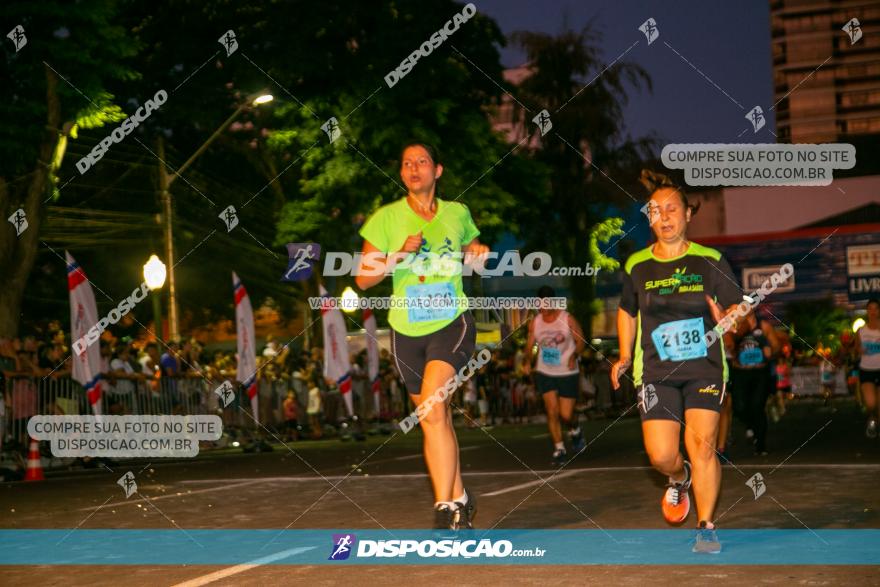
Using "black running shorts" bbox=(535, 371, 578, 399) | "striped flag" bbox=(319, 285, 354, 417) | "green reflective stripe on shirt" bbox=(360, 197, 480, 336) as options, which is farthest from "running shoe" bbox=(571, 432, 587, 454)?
"striped flag" bbox=(319, 285, 354, 417)

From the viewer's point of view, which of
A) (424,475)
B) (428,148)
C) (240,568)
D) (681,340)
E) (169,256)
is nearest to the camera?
(240,568)

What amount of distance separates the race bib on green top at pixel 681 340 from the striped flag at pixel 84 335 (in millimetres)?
10588

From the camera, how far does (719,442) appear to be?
44.1ft

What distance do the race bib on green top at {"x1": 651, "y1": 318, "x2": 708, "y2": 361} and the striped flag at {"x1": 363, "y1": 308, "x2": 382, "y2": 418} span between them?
1715cm

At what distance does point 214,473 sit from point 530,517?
Answer: 6.01 metres

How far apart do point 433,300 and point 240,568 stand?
175 cm

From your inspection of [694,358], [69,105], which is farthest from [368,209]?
[694,358]

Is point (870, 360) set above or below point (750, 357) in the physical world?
below

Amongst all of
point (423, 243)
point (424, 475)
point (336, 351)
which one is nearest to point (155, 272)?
point (336, 351)

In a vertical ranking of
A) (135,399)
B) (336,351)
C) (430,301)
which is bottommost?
(135,399)

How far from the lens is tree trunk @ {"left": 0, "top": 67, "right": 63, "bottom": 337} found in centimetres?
2098

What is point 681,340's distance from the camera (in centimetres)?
670

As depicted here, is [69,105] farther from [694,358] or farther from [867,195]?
[867,195]

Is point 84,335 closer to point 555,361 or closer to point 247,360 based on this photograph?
point 247,360
